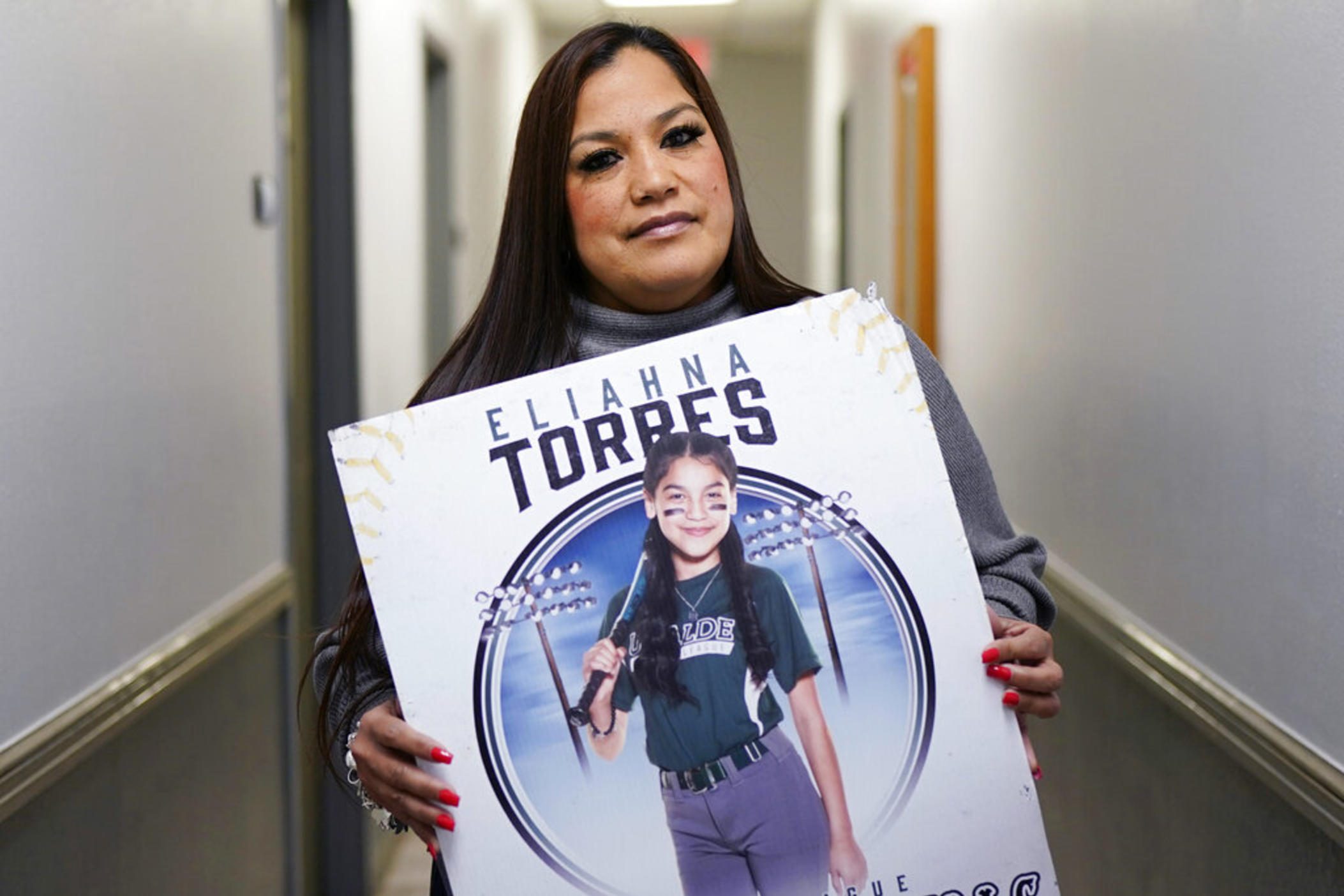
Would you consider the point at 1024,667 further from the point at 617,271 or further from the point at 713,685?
the point at 617,271

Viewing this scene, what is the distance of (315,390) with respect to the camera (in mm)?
3318

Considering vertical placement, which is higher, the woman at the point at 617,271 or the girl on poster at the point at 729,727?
the woman at the point at 617,271

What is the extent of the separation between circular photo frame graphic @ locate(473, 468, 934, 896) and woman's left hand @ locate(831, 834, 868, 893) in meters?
0.01

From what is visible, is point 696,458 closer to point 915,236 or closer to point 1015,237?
point 1015,237

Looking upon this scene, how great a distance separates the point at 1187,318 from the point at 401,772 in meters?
1.12

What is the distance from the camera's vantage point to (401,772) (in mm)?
1056

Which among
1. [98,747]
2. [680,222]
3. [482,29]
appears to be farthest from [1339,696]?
[482,29]

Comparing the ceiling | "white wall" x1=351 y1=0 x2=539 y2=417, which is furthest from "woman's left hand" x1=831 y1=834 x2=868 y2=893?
the ceiling

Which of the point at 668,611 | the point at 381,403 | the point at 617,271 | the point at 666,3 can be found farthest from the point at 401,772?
the point at 666,3

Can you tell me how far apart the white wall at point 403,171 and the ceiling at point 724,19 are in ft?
8.07

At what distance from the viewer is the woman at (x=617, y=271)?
1163 millimetres

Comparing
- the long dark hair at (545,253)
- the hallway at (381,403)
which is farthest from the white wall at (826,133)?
the long dark hair at (545,253)

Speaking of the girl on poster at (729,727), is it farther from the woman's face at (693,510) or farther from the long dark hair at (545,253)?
the long dark hair at (545,253)

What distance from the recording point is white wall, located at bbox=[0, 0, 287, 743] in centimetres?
156
